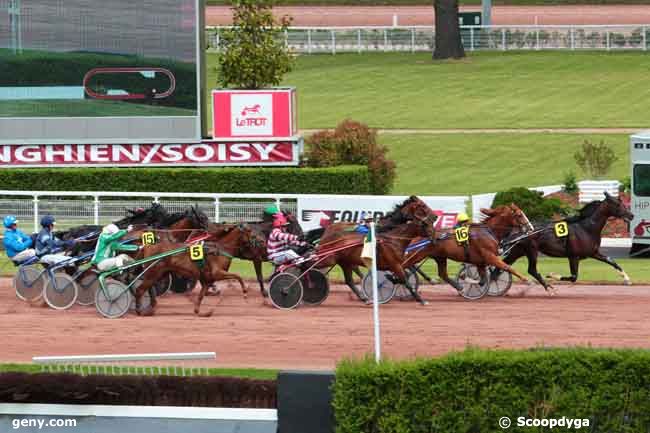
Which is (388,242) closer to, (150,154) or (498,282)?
(498,282)

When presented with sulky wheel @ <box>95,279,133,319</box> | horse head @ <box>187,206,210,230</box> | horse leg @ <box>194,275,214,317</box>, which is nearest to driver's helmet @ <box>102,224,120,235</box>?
sulky wheel @ <box>95,279,133,319</box>

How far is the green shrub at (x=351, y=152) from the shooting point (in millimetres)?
28422

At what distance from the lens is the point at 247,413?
425 inches

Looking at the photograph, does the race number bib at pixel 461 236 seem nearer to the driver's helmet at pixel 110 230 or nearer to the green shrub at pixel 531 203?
the driver's helmet at pixel 110 230

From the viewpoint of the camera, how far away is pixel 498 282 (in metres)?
18.8

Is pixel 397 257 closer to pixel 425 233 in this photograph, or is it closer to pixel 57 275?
pixel 425 233

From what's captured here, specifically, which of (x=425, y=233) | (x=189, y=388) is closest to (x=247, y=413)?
(x=189, y=388)

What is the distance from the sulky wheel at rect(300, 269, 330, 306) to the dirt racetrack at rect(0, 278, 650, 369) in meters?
0.17

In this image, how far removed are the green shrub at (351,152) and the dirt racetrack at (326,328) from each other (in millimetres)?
9595

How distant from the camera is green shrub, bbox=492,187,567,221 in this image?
24.9 m

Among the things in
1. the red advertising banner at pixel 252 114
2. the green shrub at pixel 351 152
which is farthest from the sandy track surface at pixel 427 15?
the red advertising banner at pixel 252 114

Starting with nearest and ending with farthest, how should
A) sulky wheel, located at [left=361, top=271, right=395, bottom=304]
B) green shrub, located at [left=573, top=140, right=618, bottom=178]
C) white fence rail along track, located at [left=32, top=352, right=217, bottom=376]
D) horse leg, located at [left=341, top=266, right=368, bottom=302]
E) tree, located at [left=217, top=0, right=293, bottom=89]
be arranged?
white fence rail along track, located at [left=32, top=352, right=217, bottom=376] → sulky wheel, located at [left=361, top=271, right=395, bottom=304] → horse leg, located at [left=341, top=266, right=368, bottom=302] → tree, located at [left=217, top=0, right=293, bottom=89] → green shrub, located at [left=573, top=140, right=618, bottom=178]

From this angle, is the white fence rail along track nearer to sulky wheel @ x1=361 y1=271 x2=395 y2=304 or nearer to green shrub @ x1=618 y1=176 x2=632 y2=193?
sulky wheel @ x1=361 y1=271 x2=395 y2=304

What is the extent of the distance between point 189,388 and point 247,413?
0.52 m
